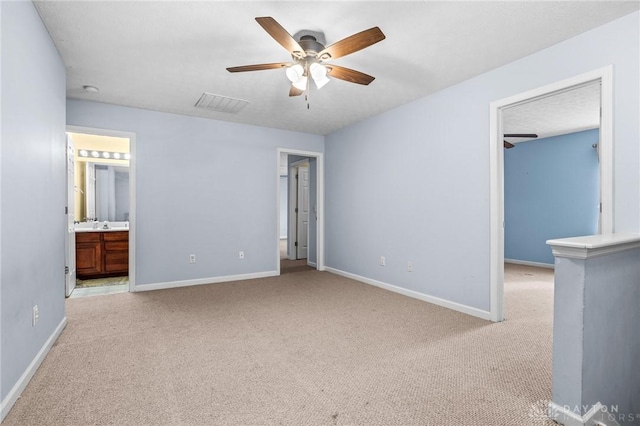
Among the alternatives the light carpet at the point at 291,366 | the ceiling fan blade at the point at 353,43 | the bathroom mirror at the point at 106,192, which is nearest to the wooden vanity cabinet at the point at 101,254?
the bathroom mirror at the point at 106,192

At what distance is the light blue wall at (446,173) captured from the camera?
2.23 m

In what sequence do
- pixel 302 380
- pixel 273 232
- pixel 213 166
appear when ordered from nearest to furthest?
1. pixel 302 380
2. pixel 213 166
3. pixel 273 232

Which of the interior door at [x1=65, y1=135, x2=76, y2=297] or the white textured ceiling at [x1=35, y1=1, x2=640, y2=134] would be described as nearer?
the white textured ceiling at [x1=35, y1=1, x2=640, y2=134]

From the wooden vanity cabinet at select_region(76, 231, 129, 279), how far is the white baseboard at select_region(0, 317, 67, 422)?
254 centimetres

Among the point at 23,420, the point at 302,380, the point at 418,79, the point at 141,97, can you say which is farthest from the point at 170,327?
the point at 418,79

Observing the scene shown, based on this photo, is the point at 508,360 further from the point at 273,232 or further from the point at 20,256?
the point at 273,232

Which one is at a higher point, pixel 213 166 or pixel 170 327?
pixel 213 166

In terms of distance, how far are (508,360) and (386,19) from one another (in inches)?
101

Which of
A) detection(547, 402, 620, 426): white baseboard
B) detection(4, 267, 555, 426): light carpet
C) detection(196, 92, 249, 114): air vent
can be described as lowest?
detection(4, 267, 555, 426): light carpet

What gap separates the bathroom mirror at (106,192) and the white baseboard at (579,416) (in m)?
6.22

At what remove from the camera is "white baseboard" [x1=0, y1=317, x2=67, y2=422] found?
1630 millimetres

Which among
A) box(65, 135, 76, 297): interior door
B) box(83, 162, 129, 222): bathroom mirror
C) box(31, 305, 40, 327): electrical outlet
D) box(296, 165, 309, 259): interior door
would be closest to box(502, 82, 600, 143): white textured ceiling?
box(296, 165, 309, 259): interior door

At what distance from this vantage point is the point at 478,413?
1.66m

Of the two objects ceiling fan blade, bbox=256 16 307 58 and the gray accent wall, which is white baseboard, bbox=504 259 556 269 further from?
ceiling fan blade, bbox=256 16 307 58
